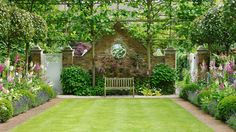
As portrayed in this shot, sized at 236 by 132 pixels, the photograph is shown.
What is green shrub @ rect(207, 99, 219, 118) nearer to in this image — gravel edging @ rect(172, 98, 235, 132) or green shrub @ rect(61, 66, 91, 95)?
gravel edging @ rect(172, 98, 235, 132)

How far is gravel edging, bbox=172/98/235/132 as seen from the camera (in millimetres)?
9625

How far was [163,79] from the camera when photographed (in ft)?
61.8

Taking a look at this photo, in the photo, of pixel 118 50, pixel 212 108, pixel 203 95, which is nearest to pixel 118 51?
pixel 118 50

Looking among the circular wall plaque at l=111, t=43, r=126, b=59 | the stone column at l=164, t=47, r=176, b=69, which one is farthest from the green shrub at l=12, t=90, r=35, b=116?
the stone column at l=164, t=47, r=176, b=69

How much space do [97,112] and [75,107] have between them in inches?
60.6

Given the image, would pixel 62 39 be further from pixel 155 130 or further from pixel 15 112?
pixel 155 130

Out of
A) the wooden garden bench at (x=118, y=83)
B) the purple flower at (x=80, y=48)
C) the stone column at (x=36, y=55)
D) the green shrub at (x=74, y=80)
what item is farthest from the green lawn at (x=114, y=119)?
the purple flower at (x=80, y=48)

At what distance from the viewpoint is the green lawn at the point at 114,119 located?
955 centimetres

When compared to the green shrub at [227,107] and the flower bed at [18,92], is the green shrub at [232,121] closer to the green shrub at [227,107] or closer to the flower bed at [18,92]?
the green shrub at [227,107]

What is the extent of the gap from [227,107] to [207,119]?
102 centimetres

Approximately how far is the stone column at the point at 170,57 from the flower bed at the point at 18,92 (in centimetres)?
490

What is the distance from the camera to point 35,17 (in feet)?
52.0

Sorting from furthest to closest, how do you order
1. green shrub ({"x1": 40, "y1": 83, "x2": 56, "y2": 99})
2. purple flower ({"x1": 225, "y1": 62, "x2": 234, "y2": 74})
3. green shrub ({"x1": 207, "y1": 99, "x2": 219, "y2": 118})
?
green shrub ({"x1": 40, "y1": 83, "x2": 56, "y2": 99}) < purple flower ({"x1": 225, "y1": 62, "x2": 234, "y2": 74}) < green shrub ({"x1": 207, "y1": 99, "x2": 219, "y2": 118})

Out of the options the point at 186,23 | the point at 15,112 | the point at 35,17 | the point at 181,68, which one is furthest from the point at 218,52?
the point at 15,112
